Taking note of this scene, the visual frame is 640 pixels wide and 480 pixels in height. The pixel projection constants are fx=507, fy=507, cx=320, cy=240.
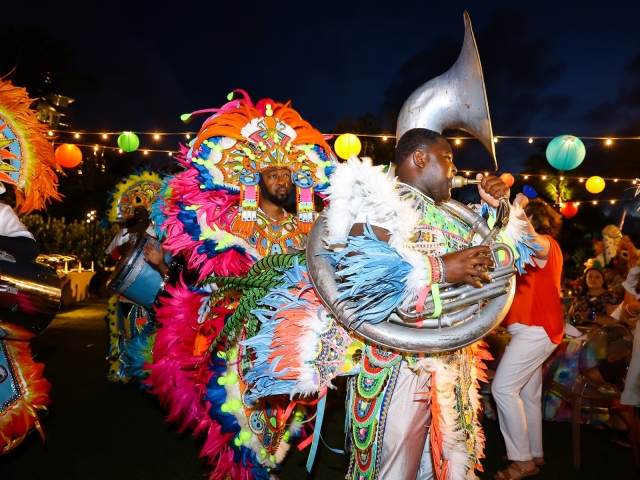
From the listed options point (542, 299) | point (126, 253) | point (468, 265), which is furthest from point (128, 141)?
point (468, 265)

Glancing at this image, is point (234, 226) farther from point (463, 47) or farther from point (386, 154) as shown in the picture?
point (386, 154)

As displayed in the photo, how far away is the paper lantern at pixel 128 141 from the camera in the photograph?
362 inches

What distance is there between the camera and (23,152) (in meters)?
3.20

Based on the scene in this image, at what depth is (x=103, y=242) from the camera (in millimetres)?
15727

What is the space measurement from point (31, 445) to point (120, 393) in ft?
4.68

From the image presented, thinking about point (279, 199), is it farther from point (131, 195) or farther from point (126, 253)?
point (131, 195)

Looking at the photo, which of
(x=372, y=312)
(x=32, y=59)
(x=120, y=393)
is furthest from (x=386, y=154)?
(x=372, y=312)

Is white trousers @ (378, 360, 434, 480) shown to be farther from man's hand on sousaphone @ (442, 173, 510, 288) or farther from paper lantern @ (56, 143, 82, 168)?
paper lantern @ (56, 143, 82, 168)

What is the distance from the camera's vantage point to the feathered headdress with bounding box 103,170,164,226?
231 inches

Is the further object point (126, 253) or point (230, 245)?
point (126, 253)

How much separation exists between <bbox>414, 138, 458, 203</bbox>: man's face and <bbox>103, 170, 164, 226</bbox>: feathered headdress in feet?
14.0

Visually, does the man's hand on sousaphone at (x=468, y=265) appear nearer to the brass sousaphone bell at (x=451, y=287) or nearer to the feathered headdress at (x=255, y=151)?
the brass sousaphone bell at (x=451, y=287)

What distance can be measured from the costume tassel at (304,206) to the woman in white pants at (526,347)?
149cm

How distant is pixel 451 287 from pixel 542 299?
1.83 meters
